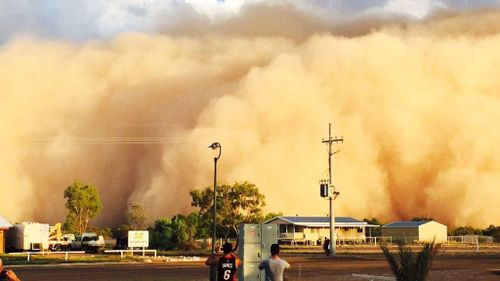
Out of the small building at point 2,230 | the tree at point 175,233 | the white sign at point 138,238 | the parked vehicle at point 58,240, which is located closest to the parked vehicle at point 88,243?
the parked vehicle at point 58,240

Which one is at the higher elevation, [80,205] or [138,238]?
[80,205]

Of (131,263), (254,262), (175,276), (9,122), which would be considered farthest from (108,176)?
(254,262)

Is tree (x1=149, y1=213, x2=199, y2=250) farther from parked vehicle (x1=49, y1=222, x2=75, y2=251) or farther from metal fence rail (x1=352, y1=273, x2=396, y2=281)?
metal fence rail (x1=352, y1=273, x2=396, y2=281)

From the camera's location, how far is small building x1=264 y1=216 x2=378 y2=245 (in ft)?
226

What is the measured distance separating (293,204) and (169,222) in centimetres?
4113

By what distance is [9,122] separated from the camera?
109 meters

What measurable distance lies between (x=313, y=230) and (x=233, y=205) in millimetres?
11062

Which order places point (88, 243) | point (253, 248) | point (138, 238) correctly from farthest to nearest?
point (88, 243)
point (138, 238)
point (253, 248)

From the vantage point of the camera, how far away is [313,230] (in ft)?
238

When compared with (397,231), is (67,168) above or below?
above

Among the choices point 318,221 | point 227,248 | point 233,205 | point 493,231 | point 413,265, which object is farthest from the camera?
point 493,231

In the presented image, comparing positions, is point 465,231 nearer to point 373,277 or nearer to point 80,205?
point 80,205

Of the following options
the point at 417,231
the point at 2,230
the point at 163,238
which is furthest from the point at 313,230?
the point at 2,230

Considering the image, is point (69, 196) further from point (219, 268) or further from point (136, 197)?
point (219, 268)
